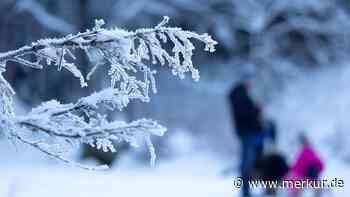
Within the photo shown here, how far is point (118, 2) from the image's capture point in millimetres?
14367

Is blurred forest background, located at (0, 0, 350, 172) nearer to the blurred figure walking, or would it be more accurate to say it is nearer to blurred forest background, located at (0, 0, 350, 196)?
blurred forest background, located at (0, 0, 350, 196)

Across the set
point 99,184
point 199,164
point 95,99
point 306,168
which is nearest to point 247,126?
point 306,168

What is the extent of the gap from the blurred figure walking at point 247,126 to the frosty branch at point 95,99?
4.62 metres

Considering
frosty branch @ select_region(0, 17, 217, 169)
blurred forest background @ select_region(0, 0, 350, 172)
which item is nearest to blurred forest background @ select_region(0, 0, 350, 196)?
blurred forest background @ select_region(0, 0, 350, 172)

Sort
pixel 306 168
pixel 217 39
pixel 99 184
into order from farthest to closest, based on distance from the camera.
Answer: pixel 217 39, pixel 99 184, pixel 306 168

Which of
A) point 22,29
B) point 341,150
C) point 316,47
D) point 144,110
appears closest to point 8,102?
point 22,29

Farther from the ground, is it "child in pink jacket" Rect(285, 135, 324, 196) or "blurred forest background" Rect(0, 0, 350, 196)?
"blurred forest background" Rect(0, 0, 350, 196)

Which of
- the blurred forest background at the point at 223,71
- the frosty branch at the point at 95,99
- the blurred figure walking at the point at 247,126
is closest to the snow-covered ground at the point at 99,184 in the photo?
the blurred figure walking at the point at 247,126

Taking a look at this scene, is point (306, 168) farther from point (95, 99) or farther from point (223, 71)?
point (223, 71)

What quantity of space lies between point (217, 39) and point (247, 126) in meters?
7.82

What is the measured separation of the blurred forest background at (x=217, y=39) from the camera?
13.8 m

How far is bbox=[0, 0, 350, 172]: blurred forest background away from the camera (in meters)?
13.8

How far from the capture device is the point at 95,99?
9.80 ft

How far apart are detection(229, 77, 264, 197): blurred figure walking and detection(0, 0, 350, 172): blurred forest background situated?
5524mm
